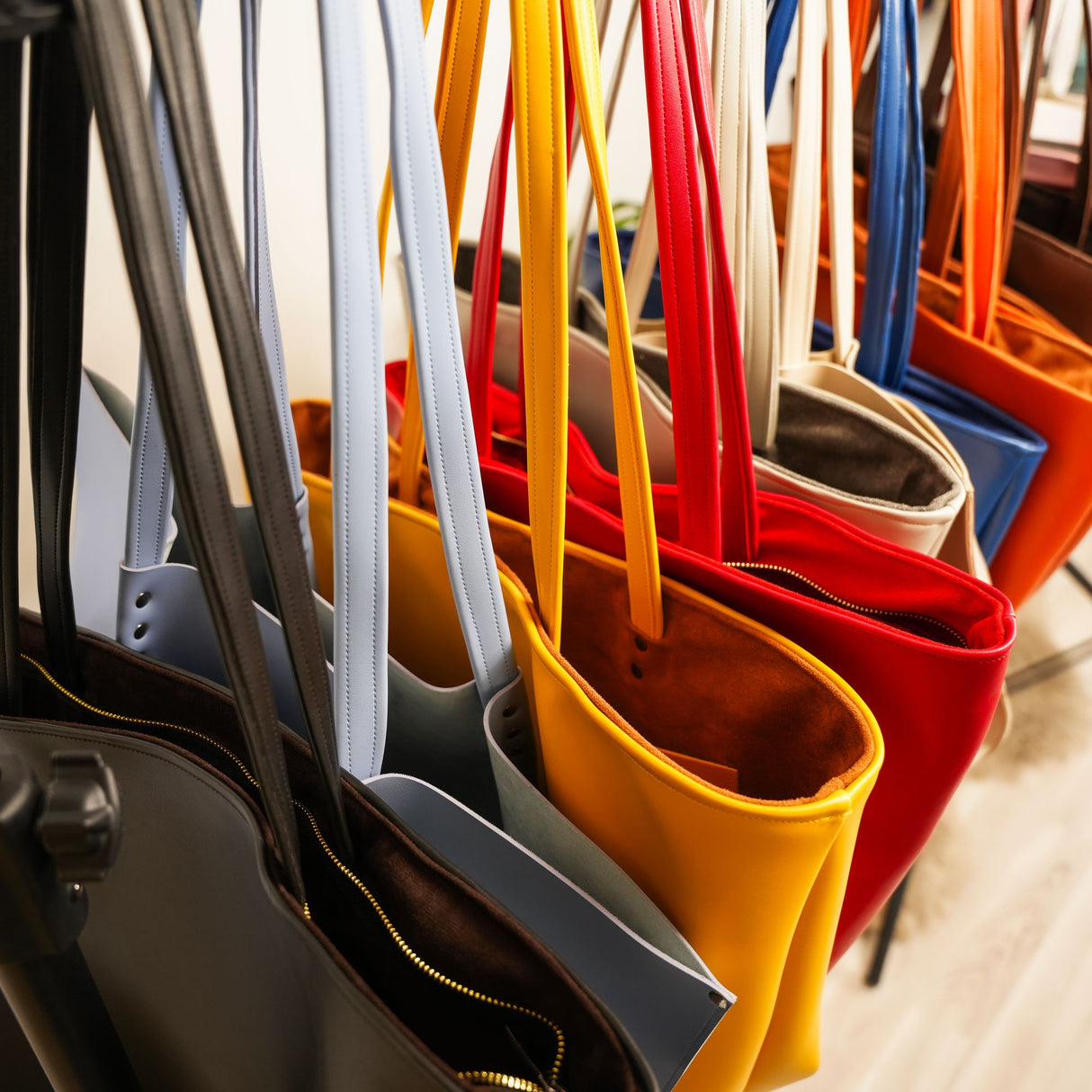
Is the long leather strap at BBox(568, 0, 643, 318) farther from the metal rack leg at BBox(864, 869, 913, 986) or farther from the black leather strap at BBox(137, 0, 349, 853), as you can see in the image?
the metal rack leg at BBox(864, 869, 913, 986)

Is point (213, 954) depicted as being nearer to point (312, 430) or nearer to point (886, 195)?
point (312, 430)

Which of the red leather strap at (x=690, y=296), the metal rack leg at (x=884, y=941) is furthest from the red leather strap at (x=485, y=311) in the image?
the metal rack leg at (x=884, y=941)

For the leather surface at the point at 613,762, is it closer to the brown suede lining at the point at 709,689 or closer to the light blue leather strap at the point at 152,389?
the brown suede lining at the point at 709,689

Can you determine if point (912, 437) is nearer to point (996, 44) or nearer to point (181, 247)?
point (996, 44)

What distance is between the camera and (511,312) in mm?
679

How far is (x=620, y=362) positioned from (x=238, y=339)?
0.17 metres

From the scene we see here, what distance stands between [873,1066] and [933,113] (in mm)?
936

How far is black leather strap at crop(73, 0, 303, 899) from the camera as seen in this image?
0.68 feet

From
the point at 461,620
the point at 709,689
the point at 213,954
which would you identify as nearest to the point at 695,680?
the point at 709,689

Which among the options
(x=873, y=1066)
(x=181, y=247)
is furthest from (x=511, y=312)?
(x=873, y=1066)

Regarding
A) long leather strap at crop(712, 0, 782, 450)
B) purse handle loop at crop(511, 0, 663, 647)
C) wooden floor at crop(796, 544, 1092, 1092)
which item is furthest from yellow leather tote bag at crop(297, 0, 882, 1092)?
wooden floor at crop(796, 544, 1092, 1092)

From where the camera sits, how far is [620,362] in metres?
0.37

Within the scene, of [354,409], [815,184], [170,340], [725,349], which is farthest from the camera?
[815,184]

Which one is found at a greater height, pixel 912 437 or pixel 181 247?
pixel 181 247
